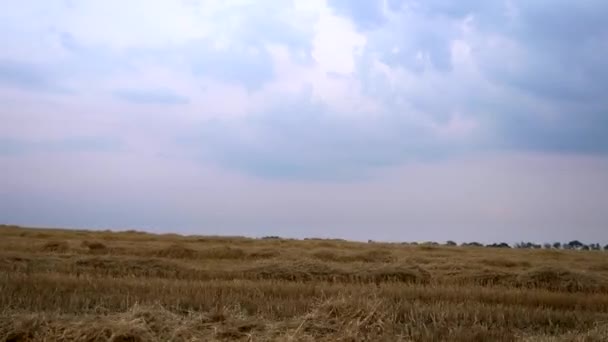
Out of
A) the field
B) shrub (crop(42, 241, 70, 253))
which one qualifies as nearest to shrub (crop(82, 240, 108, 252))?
shrub (crop(42, 241, 70, 253))

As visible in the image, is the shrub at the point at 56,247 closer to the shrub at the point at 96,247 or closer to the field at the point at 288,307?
the shrub at the point at 96,247

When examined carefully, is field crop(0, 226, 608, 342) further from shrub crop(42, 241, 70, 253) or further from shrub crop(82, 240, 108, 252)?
shrub crop(82, 240, 108, 252)

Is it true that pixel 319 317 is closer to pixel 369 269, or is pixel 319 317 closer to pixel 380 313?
pixel 380 313

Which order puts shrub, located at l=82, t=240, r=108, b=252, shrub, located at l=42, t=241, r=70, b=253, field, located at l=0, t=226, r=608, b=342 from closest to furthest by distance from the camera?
field, located at l=0, t=226, r=608, b=342
shrub, located at l=42, t=241, r=70, b=253
shrub, located at l=82, t=240, r=108, b=252

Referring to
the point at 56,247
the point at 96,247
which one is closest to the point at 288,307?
the point at 56,247

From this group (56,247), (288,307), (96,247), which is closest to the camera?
(288,307)

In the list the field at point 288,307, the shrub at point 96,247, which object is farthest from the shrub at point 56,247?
the field at point 288,307

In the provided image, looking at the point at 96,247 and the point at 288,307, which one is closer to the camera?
the point at 288,307

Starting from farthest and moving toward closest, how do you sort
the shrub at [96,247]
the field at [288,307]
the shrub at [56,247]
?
the shrub at [96,247], the shrub at [56,247], the field at [288,307]

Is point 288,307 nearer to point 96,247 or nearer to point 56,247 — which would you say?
point 56,247

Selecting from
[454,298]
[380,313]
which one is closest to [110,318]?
[380,313]

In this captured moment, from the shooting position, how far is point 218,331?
748 centimetres

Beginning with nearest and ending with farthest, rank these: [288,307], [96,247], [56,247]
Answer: [288,307], [56,247], [96,247]

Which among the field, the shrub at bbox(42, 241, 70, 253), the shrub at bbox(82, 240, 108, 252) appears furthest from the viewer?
the shrub at bbox(82, 240, 108, 252)
